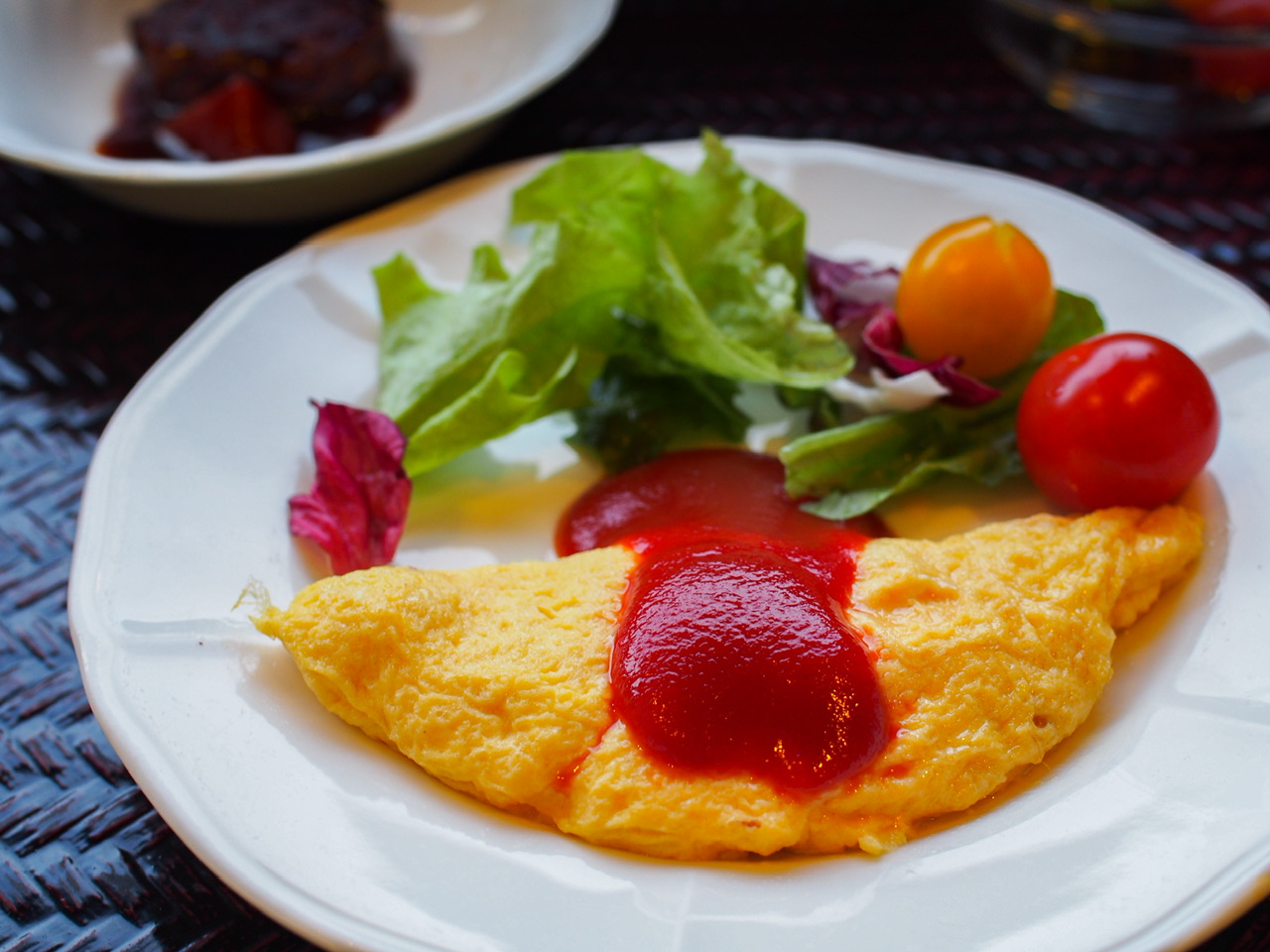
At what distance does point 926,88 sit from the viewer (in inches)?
150

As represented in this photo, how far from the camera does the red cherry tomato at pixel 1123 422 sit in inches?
81.7

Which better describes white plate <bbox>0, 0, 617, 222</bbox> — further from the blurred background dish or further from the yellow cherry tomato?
the blurred background dish

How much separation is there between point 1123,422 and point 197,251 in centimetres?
249

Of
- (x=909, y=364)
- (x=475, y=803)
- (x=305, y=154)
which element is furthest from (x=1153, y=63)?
(x=475, y=803)

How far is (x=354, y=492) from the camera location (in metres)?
2.23

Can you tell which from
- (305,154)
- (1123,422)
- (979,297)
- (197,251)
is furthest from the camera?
(305,154)

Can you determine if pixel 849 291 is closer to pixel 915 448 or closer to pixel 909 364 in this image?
pixel 909 364

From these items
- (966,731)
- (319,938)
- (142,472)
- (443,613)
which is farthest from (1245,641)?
(142,472)

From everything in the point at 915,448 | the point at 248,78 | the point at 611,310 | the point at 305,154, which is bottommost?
the point at 915,448

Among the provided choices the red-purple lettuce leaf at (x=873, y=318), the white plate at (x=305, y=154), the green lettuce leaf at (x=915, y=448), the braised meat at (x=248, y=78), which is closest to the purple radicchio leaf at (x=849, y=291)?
the red-purple lettuce leaf at (x=873, y=318)

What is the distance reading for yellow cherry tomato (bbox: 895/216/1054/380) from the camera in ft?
7.67

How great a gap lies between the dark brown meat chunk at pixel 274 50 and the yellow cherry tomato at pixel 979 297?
213 cm

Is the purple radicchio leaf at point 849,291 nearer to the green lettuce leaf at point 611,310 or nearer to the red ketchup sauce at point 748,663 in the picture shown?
the green lettuce leaf at point 611,310

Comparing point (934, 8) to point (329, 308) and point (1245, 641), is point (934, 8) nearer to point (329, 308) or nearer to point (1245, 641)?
point (329, 308)
